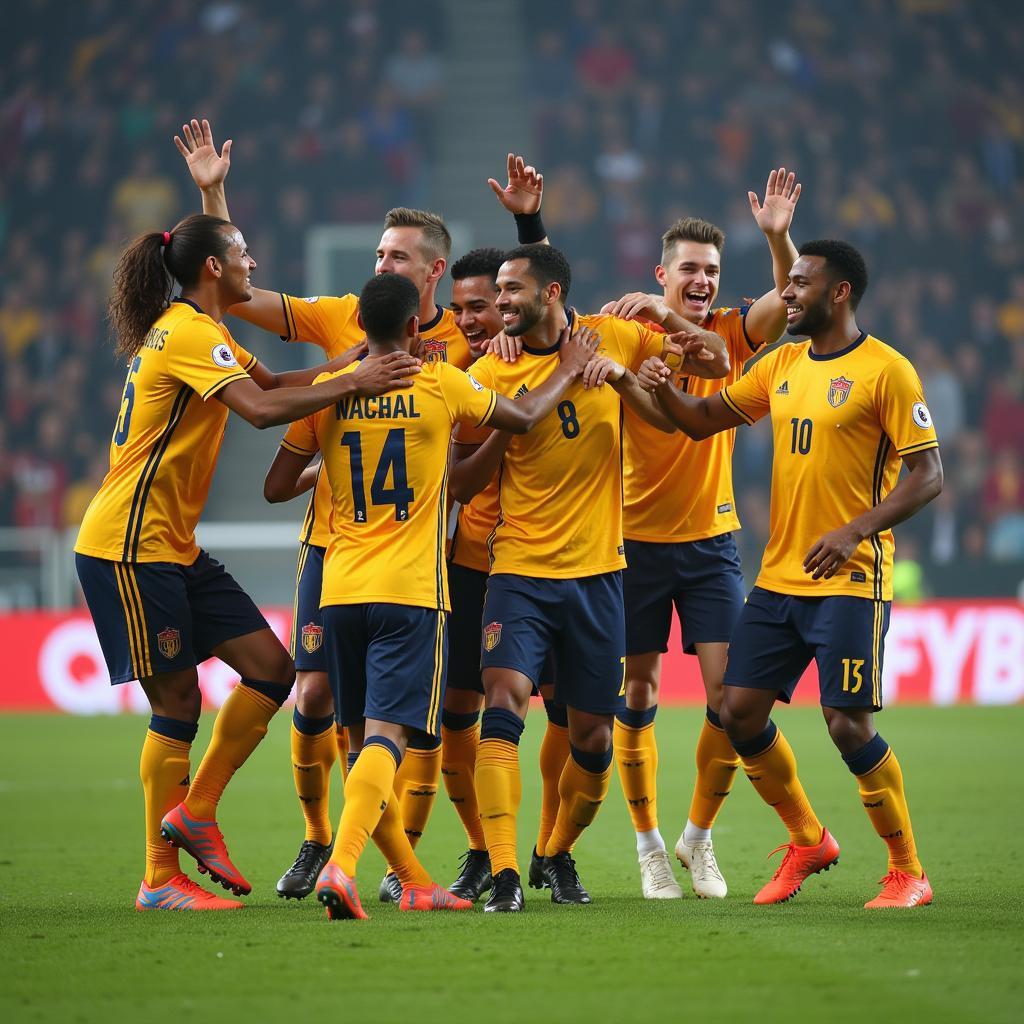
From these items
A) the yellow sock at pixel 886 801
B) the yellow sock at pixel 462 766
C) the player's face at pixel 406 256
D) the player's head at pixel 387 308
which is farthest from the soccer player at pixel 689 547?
the player's head at pixel 387 308

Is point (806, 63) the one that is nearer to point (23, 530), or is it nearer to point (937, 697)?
point (937, 697)

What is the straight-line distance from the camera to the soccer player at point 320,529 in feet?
19.3

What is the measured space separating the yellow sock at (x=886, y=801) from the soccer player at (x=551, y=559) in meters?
0.90

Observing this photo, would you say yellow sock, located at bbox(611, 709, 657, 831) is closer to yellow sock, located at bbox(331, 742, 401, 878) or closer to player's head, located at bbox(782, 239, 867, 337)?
yellow sock, located at bbox(331, 742, 401, 878)

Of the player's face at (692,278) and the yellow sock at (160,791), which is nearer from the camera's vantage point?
the yellow sock at (160,791)

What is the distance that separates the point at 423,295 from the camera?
6.48 m

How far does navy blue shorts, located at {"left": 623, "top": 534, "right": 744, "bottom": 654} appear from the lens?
21.2 feet

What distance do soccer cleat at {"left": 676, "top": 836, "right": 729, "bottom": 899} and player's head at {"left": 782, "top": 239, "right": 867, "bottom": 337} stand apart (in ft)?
6.74

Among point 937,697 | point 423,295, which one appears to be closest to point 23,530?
point 937,697

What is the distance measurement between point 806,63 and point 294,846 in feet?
59.1

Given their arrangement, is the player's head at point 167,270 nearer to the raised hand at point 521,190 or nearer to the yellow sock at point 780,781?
the raised hand at point 521,190

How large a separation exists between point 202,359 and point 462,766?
194 centimetres

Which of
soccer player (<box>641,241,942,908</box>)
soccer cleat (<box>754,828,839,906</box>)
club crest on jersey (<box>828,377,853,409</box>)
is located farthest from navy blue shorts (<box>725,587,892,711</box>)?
club crest on jersey (<box>828,377,853,409</box>)

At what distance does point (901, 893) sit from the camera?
18.1 feet
